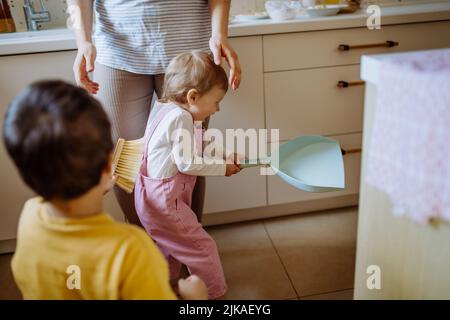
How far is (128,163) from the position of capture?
123 cm

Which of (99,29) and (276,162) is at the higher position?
(99,29)

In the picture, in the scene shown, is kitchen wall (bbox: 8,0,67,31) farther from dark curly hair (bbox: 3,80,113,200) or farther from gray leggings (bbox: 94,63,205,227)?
dark curly hair (bbox: 3,80,113,200)

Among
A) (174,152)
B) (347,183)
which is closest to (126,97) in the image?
(174,152)

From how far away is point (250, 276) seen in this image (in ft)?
4.75

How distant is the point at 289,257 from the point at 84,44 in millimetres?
966

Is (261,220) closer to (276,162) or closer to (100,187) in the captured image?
(276,162)

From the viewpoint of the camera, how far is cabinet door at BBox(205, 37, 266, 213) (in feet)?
4.88

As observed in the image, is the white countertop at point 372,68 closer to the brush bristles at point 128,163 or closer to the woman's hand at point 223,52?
the woman's hand at point 223,52

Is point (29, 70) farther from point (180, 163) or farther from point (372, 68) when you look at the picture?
point (372, 68)

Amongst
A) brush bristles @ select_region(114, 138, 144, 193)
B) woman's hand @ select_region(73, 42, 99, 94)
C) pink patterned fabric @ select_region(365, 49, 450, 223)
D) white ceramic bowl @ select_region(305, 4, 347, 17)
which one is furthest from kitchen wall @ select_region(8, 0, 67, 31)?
pink patterned fabric @ select_region(365, 49, 450, 223)

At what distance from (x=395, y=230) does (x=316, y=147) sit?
70cm

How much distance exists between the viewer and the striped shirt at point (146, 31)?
1.23 metres

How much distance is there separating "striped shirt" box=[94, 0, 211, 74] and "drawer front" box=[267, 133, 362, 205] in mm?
656
